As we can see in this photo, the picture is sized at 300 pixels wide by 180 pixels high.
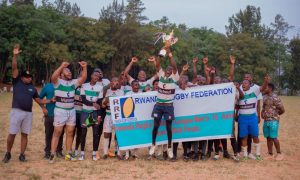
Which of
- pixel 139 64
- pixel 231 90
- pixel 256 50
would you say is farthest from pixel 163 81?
pixel 256 50

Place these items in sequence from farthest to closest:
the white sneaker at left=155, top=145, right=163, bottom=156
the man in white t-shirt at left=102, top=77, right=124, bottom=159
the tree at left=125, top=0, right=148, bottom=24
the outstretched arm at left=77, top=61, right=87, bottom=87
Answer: the tree at left=125, top=0, right=148, bottom=24 → the white sneaker at left=155, top=145, right=163, bottom=156 → the man in white t-shirt at left=102, top=77, right=124, bottom=159 → the outstretched arm at left=77, top=61, right=87, bottom=87

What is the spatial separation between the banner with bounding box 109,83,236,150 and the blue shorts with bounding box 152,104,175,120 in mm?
521

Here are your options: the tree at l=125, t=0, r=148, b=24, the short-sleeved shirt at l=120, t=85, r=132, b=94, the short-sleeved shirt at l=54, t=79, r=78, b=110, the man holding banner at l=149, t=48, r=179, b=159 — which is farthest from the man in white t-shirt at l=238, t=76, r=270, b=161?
the tree at l=125, t=0, r=148, b=24

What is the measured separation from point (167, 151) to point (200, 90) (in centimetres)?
188

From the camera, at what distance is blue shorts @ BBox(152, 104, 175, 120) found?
9.30 m

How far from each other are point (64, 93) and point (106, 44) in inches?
1734

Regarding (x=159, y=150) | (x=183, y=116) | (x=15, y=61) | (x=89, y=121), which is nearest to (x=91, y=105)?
(x=89, y=121)

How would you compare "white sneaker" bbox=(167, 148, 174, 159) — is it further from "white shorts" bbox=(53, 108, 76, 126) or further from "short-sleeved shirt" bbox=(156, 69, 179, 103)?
"white shorts" bbox=(53, 108, 76, 126)

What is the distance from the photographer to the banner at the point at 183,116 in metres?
9.70

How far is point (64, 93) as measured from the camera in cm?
902

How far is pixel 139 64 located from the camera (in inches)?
2060

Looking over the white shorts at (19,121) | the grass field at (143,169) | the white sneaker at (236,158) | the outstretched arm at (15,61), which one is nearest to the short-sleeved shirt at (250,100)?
the white sneaker at (236,158)

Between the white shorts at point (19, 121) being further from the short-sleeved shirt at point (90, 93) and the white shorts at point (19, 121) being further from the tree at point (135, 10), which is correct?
the tree at point (135, 10)

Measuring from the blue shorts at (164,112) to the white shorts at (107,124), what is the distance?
123 cm
